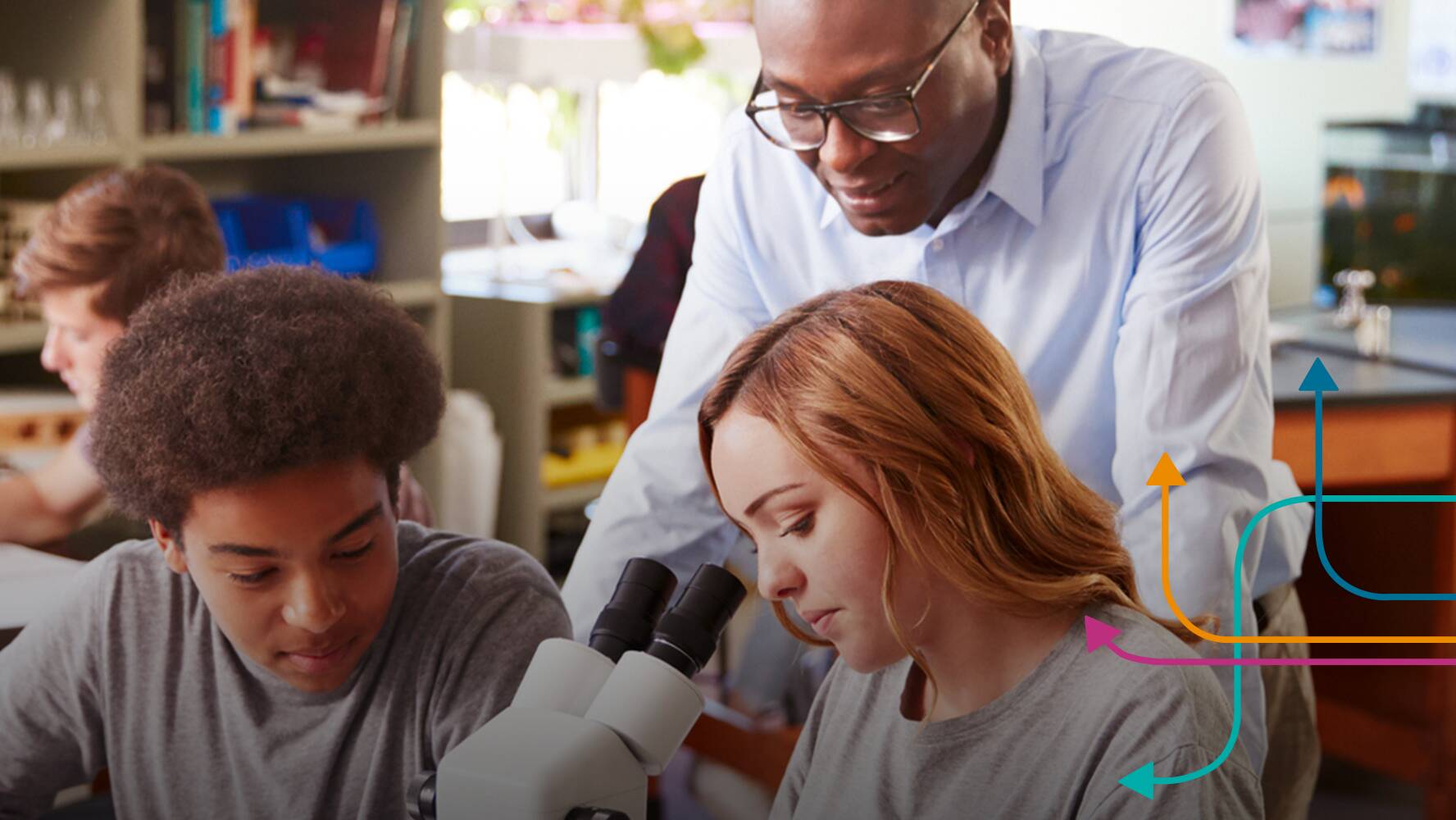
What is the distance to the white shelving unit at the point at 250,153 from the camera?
2.71m

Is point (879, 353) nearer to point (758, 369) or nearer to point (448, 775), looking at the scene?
point (758, 369)

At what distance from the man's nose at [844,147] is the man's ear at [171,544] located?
21.5 inches

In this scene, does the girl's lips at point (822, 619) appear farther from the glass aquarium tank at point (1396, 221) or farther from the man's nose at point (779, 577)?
the glass aquarium tank at point (1396, 221)

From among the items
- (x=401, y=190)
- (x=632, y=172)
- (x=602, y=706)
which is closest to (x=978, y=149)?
(x=602, y=706)

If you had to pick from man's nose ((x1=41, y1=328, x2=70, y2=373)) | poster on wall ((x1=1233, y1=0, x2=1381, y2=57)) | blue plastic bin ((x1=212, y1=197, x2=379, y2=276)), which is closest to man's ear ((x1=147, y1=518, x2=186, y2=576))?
man's nose ((x1=41, y1=328, x2=70, y2=373))

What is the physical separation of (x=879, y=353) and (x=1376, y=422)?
175 centimetres

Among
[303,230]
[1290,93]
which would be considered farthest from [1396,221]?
[303,230]

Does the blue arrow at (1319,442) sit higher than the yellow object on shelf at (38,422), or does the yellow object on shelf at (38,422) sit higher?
the blue arrow at (1319,442)

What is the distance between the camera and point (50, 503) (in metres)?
1.85

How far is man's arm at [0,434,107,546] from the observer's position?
1.82 meters

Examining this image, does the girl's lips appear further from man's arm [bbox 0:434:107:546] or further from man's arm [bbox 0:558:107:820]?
man's arm [bbox 0:434:107:546]

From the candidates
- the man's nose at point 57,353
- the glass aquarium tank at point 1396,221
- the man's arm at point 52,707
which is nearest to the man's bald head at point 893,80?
the man's arm at point 52,707

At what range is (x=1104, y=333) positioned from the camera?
1.31m

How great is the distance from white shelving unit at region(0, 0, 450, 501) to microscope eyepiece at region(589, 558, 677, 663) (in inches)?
59.0
